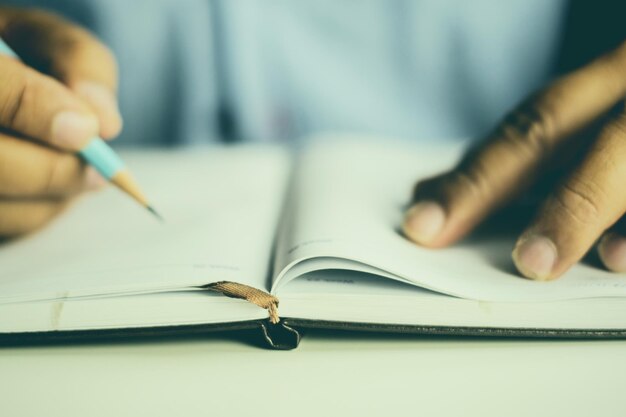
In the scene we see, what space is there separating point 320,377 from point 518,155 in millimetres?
307

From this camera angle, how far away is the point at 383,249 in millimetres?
519

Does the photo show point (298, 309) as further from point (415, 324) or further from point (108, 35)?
point (108, 35)

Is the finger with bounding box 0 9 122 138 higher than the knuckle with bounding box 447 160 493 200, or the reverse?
the finger with bounding box 0 9 122 138

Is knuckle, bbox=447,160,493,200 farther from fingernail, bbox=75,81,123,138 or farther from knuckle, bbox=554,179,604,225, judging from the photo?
fingernail, bbox=75,81,123,138

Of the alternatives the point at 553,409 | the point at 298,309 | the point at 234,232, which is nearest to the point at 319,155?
the point at 234,232

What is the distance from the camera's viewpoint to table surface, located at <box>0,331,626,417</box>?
0.42 m

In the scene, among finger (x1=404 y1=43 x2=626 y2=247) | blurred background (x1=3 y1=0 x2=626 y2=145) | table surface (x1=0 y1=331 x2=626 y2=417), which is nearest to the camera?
table surface (x1=0 y1=331 x2=626 y2=417)

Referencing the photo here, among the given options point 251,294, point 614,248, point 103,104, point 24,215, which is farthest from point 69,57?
point 614,248

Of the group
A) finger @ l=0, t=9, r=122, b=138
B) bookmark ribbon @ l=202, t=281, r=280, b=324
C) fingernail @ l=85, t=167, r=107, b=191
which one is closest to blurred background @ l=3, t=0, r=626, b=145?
finger @ l=0, t=9, r=122, b=138

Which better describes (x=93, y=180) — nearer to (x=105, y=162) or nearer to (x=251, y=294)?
(x=105, y=162)

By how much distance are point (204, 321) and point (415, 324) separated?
18 centimetres

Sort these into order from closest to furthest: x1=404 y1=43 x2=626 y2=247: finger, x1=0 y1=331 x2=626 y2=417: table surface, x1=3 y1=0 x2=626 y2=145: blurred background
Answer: x1=0 y1=331 x2=626 y2=417: table surface < x1=404 y1=43 x2=626 y2=247: finger < x1=3 y1=0 x2=626 y2=145: blurred background

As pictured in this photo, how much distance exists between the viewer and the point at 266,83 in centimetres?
112

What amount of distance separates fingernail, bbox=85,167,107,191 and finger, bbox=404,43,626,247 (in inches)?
14.3
